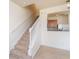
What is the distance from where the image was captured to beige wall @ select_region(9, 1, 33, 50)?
6414mm

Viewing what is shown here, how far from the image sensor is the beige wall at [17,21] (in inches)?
253

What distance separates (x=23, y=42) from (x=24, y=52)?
898 millimetres

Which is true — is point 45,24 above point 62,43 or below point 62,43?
above

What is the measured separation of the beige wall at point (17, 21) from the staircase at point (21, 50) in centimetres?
28

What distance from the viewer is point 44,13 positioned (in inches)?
293

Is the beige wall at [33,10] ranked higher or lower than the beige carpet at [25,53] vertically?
higher

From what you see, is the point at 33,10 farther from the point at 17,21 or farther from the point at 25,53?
the point at 25,53

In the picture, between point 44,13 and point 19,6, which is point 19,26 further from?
point 44,13

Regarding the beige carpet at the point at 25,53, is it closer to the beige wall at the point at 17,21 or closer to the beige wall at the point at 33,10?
the beige wall at the point at 17,21

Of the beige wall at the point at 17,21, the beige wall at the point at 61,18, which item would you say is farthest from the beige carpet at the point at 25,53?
the beige wall at the point at 61,18

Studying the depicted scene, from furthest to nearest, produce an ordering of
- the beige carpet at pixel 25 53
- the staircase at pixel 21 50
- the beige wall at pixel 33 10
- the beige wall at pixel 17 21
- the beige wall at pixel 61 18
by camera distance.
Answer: the beige wall at pixel 33 10, the beige wall at pixel 61 18, the beige wall at pixel 17 21, the staircase at pixel 21 50, the beige carpet at pixel 25 53
